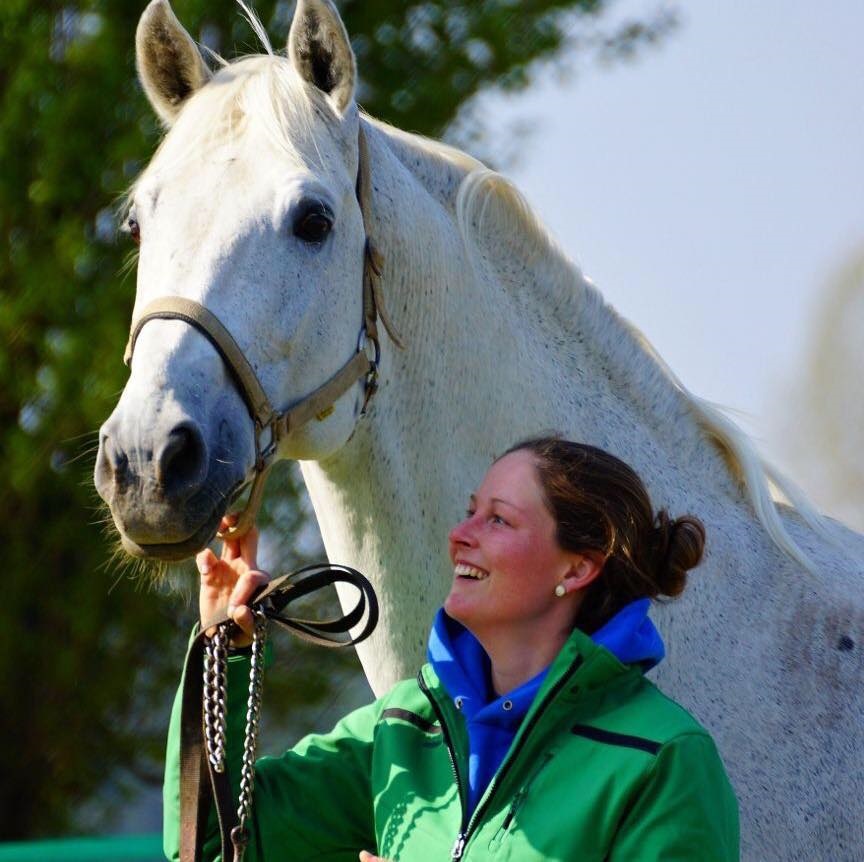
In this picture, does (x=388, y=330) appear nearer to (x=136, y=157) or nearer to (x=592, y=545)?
(x=592, y=545)

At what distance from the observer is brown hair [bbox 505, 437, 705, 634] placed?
2.00 metres

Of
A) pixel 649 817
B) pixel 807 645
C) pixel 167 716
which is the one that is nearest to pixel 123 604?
pixel 167 716

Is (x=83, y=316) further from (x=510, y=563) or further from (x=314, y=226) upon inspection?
(x=510, y=563)

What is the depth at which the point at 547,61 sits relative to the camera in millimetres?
5258

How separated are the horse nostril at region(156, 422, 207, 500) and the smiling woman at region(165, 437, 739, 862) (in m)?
0.16

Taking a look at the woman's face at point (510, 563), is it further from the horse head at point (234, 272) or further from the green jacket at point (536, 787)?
the horse head at point (234, 272)

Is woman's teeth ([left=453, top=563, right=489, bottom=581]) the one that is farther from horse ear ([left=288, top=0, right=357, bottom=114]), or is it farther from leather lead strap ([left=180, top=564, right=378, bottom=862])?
horse ear ([left=288, top=0, right=357, bottom=114])

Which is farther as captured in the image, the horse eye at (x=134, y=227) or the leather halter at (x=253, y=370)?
the horse eye at (x=134, y=227)

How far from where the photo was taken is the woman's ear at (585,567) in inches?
79.1

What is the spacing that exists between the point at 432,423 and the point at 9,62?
321 cm

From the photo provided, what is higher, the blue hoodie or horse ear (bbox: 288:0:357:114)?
horse ear (bbox: 288:0:357:114)

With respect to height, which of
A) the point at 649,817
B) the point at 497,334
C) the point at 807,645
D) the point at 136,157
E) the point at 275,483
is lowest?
the point at 649,817

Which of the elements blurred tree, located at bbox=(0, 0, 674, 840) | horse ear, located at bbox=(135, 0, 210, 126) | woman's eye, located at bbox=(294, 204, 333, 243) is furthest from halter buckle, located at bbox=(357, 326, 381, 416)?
blurred tree, located at bbox=(0, 0, 674, 840)

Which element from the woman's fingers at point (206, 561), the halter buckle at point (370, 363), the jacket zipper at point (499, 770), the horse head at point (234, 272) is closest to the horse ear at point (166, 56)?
the horse head at point (234, 272)
